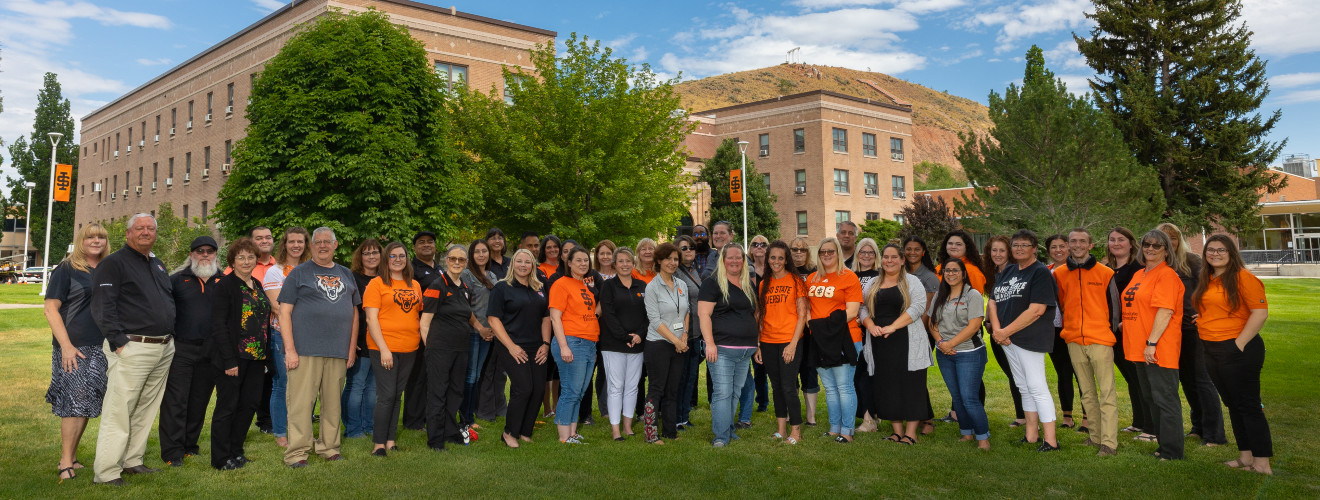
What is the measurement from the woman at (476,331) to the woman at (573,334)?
35.5 inches

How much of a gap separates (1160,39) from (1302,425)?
32647 millimetres

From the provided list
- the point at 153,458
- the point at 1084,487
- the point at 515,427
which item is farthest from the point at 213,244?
the point at 1084,487

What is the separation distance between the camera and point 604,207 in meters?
21.5

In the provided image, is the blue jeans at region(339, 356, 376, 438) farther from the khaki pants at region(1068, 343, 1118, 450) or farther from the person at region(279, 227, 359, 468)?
the khaki pants at region(1068, 343, 1118, 450)

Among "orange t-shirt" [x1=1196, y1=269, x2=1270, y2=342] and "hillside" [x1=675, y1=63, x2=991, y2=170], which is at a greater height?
"hillside" [x1=675, y1=63, x2=991, y2=170]

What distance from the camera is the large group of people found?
19.2ft

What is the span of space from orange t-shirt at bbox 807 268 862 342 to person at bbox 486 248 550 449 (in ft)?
8.27

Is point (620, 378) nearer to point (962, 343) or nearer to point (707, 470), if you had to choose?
point (707, 470)

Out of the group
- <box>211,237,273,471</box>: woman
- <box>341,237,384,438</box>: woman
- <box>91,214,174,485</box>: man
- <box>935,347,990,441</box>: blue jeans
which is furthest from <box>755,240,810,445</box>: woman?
<box>91,214,174,485</box>: man

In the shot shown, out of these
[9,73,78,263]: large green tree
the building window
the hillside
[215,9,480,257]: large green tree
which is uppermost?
the hillside

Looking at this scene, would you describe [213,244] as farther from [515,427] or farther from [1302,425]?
[1302,425]

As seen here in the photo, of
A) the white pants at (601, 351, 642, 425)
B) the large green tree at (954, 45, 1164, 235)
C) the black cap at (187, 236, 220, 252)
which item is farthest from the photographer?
the large green tree at (954, 45, 1164, 235)

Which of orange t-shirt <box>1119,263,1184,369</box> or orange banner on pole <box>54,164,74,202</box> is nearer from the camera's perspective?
orange t-shirt <box>1119,263,1184,369</box>

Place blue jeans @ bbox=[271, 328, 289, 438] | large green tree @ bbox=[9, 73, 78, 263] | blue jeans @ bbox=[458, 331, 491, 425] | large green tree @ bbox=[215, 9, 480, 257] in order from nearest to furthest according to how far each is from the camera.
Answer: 1. blue jeans @ bbox=[271, 328, 289, 438]
2. blue jeans @ bbox=[458, 331, 491, 425]
3. large green tree @ bbox=[215, 9, 480, 257]
4. large green tree @ bbox=[9, 73, 78, 263]
